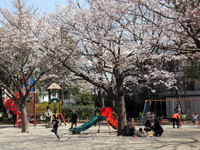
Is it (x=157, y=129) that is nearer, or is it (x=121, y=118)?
(x=157, y=129)

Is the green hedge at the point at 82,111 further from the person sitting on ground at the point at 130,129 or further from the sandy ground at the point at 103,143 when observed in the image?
the sandy ground at the point at 103,143

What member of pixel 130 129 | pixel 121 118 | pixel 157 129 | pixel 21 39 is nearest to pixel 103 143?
pixel 130 129

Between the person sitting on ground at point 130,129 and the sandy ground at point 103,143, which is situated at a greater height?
the person sitting on ground at point 130,129

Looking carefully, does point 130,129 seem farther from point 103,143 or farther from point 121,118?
point 103,143

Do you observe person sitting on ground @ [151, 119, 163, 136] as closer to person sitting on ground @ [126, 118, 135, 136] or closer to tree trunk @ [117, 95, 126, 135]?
person sitting on ground @ [126, 118, 135, 136]

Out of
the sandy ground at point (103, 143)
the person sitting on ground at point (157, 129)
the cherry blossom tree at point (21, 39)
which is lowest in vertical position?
the sandy ground at point (103, 143)

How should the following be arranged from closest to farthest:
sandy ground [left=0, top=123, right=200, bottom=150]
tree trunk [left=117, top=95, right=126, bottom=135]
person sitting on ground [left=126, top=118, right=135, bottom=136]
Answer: sandy ground [left=0, top=123, right=200, bottom=150], person sitting on ground [left=126, top=118, right=135, bottom=136], tree trunk [left=117, top=95, right=126, bottom=135]

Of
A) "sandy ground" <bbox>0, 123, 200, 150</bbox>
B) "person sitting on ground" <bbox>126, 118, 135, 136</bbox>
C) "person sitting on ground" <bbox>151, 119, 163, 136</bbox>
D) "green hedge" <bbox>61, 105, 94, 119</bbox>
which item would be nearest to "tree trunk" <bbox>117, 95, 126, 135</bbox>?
"person sitting on ground" <bbox>126, 118, 135, 136</bbox>

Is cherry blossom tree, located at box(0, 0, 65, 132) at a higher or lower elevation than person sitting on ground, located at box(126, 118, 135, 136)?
higher

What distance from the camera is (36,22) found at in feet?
46.4

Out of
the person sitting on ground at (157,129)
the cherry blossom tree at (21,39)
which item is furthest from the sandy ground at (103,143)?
the cherry blossom tree at (21,39)

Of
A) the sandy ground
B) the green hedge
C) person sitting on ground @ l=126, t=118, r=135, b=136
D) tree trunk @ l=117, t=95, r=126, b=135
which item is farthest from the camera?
the green hedge

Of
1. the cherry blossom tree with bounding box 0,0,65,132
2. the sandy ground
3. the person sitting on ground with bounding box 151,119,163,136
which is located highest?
the cherry blossom tree with bounding box 0,0,65,132

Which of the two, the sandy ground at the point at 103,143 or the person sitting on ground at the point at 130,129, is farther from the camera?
the person sitting on ground at the point at 130,129
